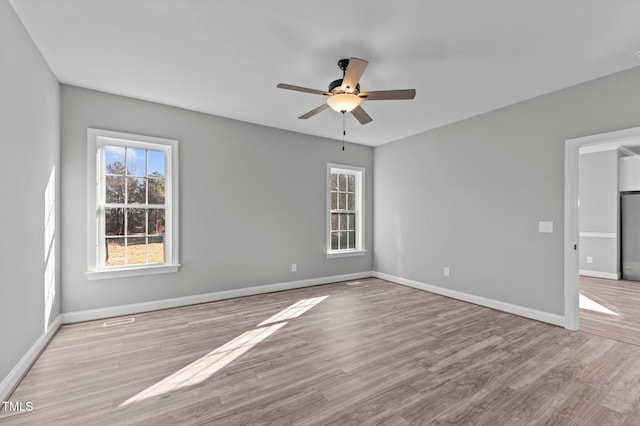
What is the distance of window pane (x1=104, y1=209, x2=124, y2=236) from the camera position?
3645 millimetres

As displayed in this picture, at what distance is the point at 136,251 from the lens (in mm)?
3826

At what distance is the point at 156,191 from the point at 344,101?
284 cm

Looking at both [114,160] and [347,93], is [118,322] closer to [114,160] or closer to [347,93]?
[114,160]

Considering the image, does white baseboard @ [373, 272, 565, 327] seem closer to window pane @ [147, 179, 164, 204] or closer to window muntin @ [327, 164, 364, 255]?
window muntin @ [327, 164, 364, 255]

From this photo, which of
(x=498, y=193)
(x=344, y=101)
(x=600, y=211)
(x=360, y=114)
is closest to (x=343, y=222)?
(x=498, y=193)

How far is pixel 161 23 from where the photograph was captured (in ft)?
7.63

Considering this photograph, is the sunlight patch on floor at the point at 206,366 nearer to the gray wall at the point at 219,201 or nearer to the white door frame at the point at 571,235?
the gray wall at the point at 219,201

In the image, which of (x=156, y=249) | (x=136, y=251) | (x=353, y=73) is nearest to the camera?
(x=353, y=73)

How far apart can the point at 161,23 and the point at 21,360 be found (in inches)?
113

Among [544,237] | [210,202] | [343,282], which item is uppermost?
[210,202]

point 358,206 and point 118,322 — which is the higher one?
point 358,206

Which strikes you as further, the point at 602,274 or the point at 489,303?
the point at 602,274

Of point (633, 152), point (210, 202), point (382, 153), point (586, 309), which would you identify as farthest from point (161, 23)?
point (633, 152)

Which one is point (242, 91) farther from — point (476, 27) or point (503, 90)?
point (503, 90)
